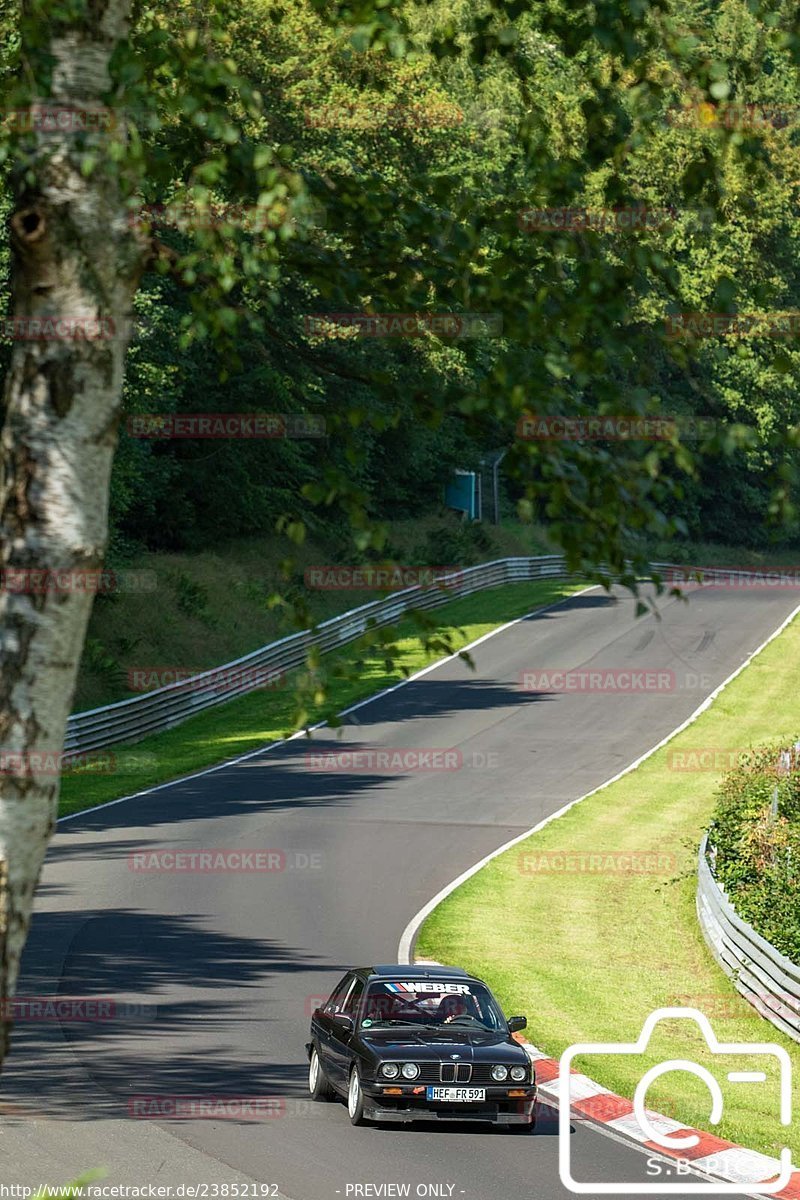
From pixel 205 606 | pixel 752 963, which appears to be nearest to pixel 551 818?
pixel 752 963

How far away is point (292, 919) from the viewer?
81.0 ft

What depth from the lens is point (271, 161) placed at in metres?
5.97

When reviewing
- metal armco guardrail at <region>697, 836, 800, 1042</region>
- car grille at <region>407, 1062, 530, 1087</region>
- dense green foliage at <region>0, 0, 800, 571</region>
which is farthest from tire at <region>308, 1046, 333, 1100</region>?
dense green foliage at <region>0, 0, 800, 571</region>

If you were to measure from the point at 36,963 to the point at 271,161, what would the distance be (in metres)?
17.1

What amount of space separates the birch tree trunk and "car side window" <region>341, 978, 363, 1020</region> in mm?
10589

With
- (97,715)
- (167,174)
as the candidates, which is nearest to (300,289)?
(97,715)

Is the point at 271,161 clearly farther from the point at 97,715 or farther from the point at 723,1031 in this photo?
the point at 97,715

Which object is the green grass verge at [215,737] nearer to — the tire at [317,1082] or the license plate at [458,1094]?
the tire at [317,1082]

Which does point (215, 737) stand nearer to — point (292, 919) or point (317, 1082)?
point (292, 919)

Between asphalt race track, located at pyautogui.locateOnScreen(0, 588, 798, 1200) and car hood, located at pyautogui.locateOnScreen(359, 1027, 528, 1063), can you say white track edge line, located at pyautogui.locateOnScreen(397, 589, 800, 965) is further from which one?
car hood, located at pyautogui.locateOnScreen(359, 1027, 528, 1063)

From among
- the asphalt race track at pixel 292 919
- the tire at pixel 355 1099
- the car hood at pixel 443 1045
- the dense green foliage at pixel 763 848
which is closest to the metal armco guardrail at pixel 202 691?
the asphalt race track at pixel 292 919

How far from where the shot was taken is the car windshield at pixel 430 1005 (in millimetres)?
15508

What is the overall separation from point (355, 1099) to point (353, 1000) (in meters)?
1.25

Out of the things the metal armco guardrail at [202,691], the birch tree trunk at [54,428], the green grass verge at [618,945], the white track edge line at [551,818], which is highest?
the birch tree trunk at [54,428]
